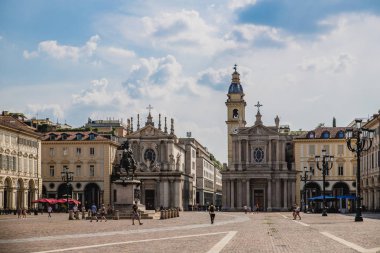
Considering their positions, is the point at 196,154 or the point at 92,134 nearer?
the point at 92,134

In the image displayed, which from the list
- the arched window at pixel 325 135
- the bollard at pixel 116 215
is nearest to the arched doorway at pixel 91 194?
the arched window at pixel 325 135

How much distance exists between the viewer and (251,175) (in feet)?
412

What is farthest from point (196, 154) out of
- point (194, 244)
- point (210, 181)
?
point (194, 244)

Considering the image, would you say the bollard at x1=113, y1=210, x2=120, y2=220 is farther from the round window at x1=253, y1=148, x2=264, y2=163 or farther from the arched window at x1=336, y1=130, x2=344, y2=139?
the arched window at x1=336, y1=130, x2=344, y2=139

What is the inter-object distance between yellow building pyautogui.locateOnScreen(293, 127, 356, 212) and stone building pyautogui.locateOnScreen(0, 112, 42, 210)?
44.2 meters

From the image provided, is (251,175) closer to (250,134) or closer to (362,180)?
(250,134)

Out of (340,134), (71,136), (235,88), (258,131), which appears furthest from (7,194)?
(235,88)

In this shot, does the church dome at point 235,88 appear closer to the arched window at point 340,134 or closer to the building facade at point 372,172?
the arched window at point 340,134

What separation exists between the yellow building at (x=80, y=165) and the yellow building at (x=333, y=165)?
32465 mm

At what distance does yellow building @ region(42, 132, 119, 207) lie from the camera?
123 meters

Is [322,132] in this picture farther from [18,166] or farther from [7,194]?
[7,194]

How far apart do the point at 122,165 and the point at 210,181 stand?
110952mm

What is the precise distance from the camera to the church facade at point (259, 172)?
407ft

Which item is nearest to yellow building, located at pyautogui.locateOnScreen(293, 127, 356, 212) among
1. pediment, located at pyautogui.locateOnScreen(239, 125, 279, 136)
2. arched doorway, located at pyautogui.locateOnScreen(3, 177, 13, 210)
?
pediment, located at pyautogui.locateOnScreen(239, 125, 279, 136)
